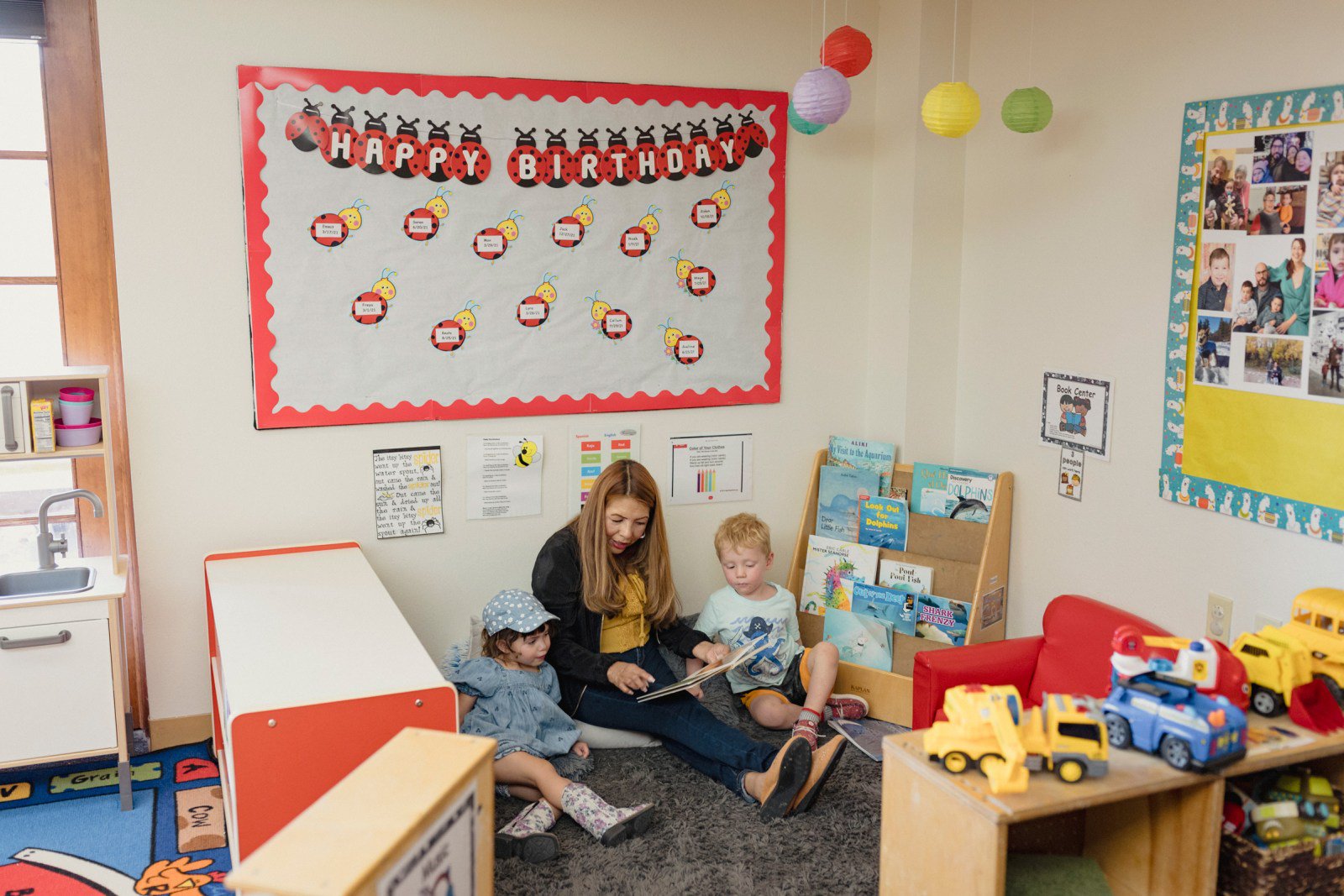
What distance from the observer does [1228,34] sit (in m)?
2.77

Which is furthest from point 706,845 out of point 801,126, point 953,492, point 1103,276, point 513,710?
point 801,126

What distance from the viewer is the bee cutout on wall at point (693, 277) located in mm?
3721

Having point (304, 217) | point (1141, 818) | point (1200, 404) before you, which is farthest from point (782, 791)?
point (304, 217)

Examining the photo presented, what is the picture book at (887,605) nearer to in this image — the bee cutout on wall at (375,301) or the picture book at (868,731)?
the picture book at (868,731)

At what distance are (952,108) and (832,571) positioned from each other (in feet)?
5.06

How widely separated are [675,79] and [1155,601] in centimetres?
215

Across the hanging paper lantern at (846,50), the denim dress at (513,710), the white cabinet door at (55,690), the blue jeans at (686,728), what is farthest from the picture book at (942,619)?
the white cabinet door at (55,690)

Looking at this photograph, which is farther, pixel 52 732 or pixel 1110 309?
pixel 1110 309

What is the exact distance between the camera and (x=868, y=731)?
3504mm

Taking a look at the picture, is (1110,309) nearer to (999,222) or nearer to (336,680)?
(999,222)

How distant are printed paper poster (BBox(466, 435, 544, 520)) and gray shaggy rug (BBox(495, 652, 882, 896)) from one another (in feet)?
2.86

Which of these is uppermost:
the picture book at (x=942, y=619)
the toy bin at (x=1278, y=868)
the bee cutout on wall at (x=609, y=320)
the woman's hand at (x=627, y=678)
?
the bee cutout on wall at (x=609, y=320)

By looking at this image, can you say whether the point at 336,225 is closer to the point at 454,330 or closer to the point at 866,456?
the point at 454,330

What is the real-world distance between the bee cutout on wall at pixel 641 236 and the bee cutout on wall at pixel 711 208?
131mm
